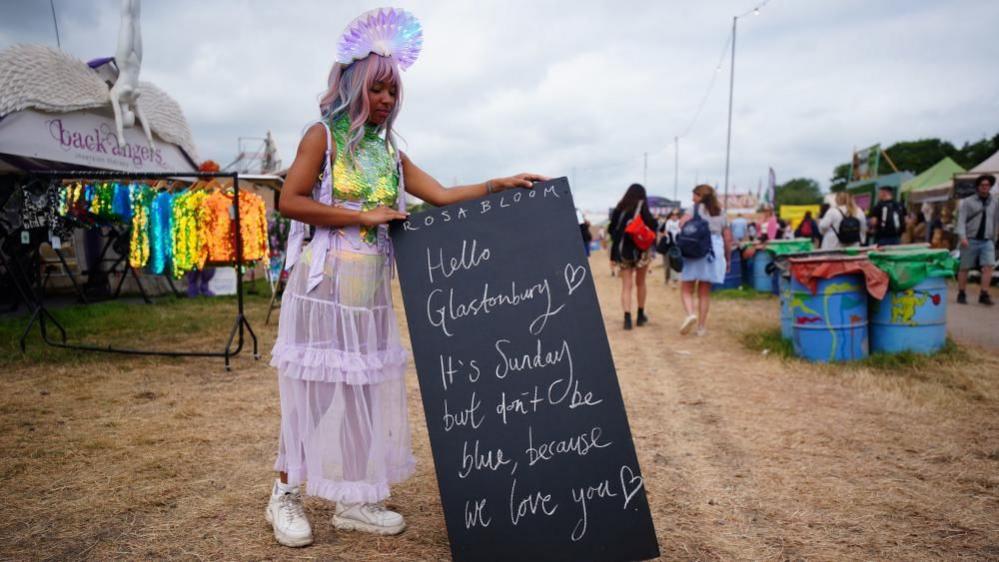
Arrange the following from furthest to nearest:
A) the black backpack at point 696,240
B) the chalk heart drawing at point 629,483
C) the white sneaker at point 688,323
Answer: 1. the white sneaker at point 688,323
2. the black backpack at point 696,240
3. the chalk heart drawing at point 629,483

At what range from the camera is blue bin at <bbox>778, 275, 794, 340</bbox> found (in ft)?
18.2

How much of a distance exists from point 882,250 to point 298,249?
17.8 ft

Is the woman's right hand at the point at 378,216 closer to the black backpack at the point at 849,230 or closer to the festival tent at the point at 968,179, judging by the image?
the black backpack at the point at 849,230

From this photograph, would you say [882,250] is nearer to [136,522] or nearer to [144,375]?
[136,522]

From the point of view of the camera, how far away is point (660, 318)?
8.59 meters

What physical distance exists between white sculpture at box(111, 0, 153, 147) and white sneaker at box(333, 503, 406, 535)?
10.1 meters

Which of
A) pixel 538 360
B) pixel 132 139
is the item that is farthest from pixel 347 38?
pixel 132 139

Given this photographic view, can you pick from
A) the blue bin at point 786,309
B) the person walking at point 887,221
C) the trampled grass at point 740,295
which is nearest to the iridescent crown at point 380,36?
the blue bin at point 786,309

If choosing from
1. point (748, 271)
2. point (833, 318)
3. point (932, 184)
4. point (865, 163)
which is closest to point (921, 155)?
point (865, 163)

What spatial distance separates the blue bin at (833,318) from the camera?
5012 mm

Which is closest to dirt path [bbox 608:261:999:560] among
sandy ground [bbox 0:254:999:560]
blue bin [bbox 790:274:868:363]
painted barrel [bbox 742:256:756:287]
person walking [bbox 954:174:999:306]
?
sandy ground [bbox 0:254:999:560]

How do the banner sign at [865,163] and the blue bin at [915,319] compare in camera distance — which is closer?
the blue bin at [915,319]

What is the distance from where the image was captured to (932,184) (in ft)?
56.3

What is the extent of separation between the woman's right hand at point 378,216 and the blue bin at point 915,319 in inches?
188
